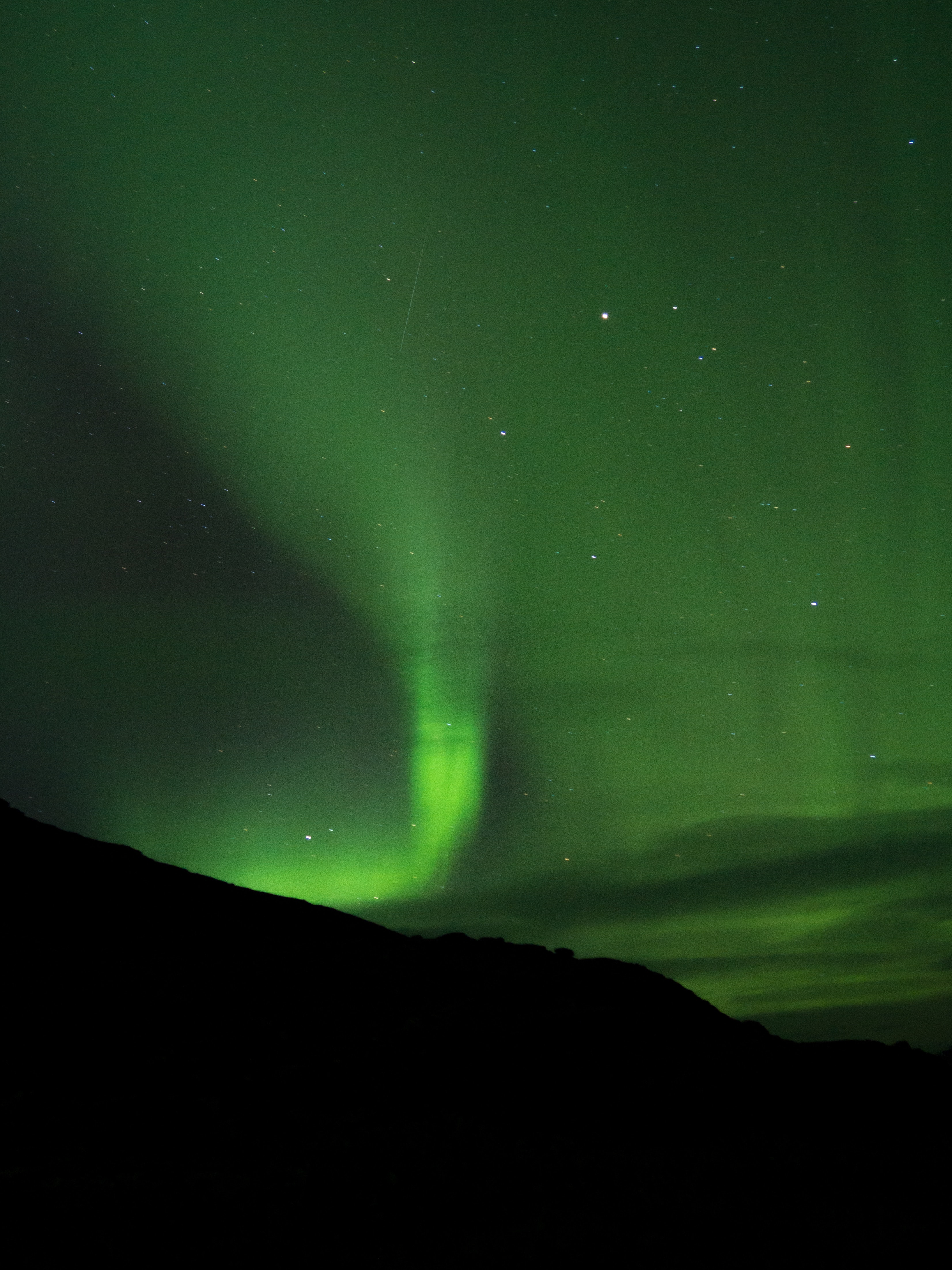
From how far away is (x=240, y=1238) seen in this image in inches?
339

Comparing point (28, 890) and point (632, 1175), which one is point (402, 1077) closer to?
point (632, 1175)

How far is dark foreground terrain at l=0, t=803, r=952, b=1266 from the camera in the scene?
9.13 m

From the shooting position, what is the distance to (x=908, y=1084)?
2016 centimetres

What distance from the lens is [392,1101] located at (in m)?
14.3

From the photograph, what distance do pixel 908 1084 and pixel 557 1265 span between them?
610 inches

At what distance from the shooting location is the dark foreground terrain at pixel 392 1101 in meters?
9.13

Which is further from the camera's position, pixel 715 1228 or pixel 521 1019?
pixel 521 1019

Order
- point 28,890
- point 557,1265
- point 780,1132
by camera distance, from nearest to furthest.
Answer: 1. point 557,1265
2. point 780,1132
3. point 28,890

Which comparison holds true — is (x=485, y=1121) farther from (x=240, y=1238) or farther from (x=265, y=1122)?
(x=240, y=1238)

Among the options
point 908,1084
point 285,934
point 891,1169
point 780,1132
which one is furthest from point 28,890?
point 908,1084

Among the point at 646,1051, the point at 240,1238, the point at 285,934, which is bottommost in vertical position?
the point at 240,1238

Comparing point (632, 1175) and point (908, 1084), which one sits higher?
point (908, 1084)

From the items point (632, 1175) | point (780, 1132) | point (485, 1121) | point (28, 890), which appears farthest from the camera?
point (28, 890)

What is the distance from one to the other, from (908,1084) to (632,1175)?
11971 millimetres
